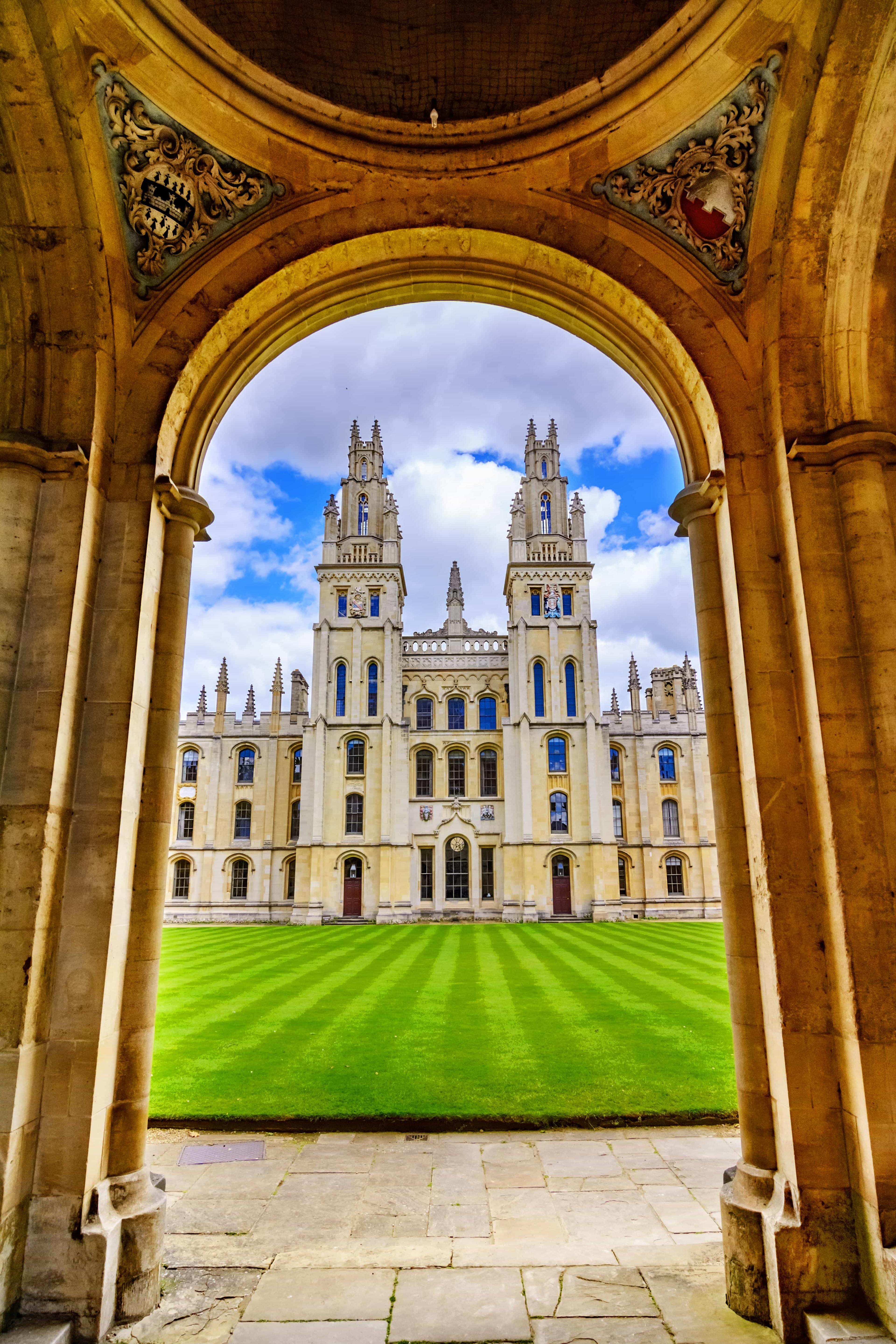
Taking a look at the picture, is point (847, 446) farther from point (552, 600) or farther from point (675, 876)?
point (675, 876)

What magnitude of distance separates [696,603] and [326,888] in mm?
34746

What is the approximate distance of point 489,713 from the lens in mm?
40719

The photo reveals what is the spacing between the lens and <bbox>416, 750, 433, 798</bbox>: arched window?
39375mm

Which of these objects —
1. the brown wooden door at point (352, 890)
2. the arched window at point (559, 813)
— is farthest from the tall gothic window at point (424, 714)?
the brown wooden door at point (352, 890)

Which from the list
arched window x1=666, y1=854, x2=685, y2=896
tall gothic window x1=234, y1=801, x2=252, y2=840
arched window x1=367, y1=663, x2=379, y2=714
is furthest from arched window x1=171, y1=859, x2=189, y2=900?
arched window x1=666, y1=854, x2=685, y2=896

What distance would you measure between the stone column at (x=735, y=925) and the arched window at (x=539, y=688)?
3412cm

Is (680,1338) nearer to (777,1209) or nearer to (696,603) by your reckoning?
(777,1209)

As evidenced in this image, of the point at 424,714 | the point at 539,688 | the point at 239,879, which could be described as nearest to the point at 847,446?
the point at 539,688

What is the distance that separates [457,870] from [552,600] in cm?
1447

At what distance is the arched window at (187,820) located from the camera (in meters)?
42.2

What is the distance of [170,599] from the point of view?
14.8 ft

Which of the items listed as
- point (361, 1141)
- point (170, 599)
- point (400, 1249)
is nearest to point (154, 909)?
point (170, 599)

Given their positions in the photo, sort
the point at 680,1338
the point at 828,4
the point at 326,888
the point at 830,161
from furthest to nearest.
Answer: the point at 326,888
the point at 830,161
the point at 828,4
the point at 680,1338

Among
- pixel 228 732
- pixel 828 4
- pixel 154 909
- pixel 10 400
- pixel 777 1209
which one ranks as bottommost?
pixel 777 1209
